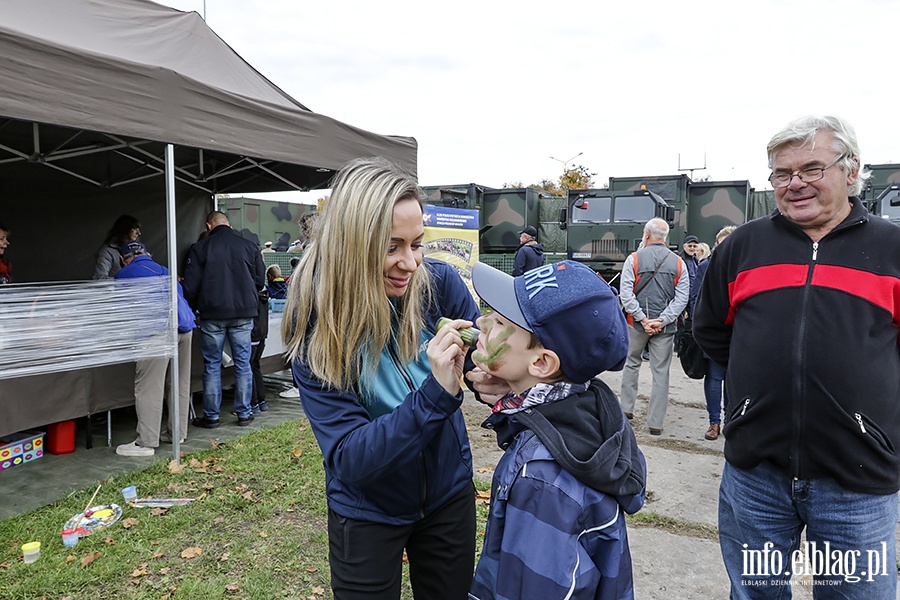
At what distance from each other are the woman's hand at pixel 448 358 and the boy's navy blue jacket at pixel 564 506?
197mm

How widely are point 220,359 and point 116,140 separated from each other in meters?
2.40

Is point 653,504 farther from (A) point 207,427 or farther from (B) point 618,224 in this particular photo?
(B) point 618,224

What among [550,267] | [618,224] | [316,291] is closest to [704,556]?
[550,267]

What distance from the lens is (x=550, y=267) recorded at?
140 centimetres

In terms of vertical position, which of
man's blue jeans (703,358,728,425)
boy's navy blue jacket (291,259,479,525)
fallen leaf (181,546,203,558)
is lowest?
fallen leaf (181,546,203,558)

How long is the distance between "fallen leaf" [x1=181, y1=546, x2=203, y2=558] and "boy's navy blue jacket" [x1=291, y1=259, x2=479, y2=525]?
7.62 ft

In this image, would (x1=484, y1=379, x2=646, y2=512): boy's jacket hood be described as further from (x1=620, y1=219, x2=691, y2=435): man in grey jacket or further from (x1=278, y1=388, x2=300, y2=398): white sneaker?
(x1=278, y1=388, x2=300, y2=398): white sneaker

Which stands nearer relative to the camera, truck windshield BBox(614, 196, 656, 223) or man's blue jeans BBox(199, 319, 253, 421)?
man's blue jeans BBox(199, 319, 253, 421)

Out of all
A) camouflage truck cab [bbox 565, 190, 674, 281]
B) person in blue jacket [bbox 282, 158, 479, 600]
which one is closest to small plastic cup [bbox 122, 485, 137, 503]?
person in blue jacket [bbox 282, 158, 479, 600]

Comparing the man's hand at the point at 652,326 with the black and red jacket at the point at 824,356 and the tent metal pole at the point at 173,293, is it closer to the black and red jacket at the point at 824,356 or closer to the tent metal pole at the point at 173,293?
the black and red jacket at the point at 824,356

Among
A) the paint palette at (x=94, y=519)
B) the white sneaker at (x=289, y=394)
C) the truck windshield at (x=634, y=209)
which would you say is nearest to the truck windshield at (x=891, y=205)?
the truck windshield at (x=634, y=209)

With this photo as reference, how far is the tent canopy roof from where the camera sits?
3.35m

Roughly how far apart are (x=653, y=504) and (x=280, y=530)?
8.42 feet

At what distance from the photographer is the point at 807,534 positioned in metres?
1.95
